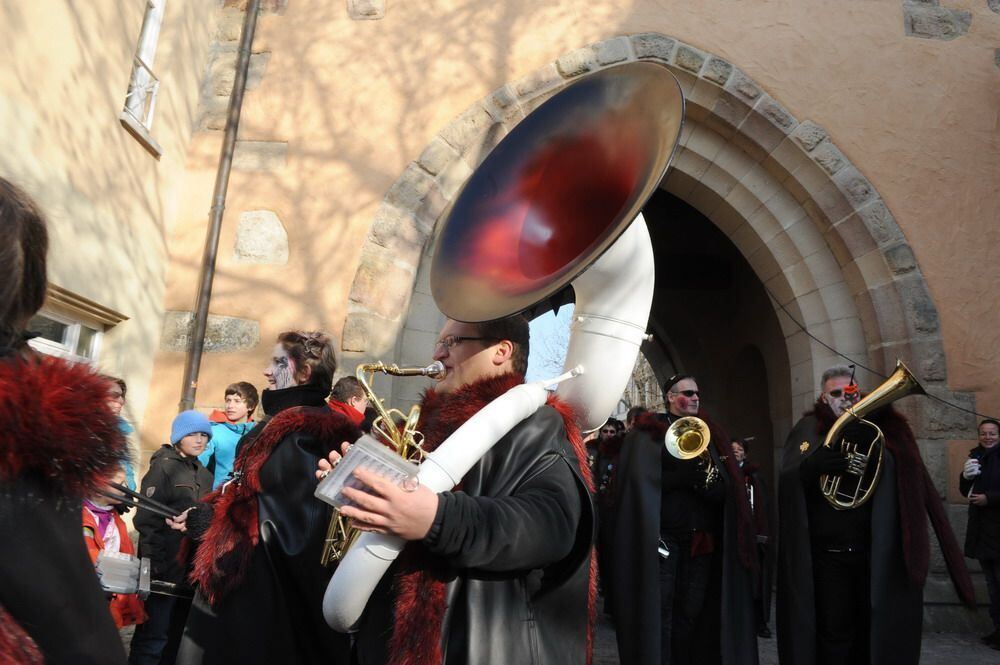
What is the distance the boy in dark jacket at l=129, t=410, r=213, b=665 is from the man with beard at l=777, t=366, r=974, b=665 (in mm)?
2871

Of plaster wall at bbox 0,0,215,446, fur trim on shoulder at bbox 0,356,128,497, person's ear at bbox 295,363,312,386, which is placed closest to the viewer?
fur trim on shoulder at bbox 0,356,128,497

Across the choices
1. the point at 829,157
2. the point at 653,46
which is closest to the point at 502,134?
the point at 653,46

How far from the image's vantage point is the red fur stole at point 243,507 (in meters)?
2.04

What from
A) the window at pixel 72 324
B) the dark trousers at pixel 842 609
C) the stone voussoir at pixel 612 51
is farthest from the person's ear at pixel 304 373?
the stone voussoir at pixel 612 51

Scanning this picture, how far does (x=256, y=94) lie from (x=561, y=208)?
4858mm

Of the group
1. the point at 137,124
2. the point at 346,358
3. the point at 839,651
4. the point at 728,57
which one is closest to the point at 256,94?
the point at 137,124

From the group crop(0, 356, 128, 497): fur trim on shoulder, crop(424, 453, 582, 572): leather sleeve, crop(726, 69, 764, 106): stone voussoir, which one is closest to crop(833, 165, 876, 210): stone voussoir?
crop(726, 69, 764, 106): stone voussoir

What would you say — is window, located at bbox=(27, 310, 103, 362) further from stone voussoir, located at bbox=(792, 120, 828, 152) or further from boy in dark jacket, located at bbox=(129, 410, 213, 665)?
stone voussoir, located at bbox=(792, 120, 828, 152)

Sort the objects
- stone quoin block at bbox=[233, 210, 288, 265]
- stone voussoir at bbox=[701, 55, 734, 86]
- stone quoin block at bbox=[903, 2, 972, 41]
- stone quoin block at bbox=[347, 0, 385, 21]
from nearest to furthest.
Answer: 1. stone quoin block at bbox=[233, 210, 288, 265]
2. stone voussoir at bbox=[701, 55, 734, 86]
3. stone quoin block at bbox=[903, 2, 972, 41]
4. stone quoin block at bbox=[347, 0, 385, 21]

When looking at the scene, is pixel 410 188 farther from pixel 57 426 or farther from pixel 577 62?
pixel 57 426

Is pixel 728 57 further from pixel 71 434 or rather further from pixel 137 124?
pixel 71 434

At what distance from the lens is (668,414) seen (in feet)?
12.8

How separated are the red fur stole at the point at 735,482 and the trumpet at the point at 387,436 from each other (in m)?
2.14

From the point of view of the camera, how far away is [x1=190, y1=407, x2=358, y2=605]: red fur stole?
2041mm
